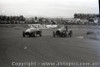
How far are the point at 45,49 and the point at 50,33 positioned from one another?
16 centimetres

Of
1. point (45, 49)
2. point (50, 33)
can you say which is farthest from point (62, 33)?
point (45, 49)

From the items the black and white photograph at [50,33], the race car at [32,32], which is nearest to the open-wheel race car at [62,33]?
the black and white photograph at [50,33]

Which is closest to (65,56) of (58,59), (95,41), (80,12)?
(58,59)

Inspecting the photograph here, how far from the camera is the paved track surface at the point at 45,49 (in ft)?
5.53

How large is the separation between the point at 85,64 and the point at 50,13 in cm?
57

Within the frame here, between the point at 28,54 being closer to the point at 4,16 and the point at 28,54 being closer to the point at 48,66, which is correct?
the point at 48,66

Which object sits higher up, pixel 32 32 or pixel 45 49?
pixel 32 32

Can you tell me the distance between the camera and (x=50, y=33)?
1776 mm

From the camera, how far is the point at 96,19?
184 centimetres

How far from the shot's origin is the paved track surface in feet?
5.53

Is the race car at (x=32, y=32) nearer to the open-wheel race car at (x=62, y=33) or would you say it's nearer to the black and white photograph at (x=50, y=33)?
the black and white photograph at (x=50, y=33)

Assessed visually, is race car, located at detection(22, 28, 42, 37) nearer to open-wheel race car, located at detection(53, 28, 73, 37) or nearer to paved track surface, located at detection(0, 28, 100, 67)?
paved track surface, located at detection(0, 28, 100, 67)

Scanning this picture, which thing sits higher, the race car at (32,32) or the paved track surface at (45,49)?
the race car at (32,32)

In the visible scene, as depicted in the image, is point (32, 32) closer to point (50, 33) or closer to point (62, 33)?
point (50, 33)
